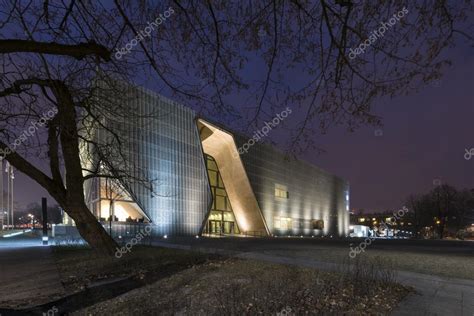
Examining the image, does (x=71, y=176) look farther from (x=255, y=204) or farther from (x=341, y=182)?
(x=341, y=182)

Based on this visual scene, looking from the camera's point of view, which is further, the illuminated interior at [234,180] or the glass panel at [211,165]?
the glass panel at [211,165]

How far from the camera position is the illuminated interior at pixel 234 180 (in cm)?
5116

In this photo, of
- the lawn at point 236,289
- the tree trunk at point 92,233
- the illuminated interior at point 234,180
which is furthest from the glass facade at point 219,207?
the lawn at point 236,289

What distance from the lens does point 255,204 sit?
179 feet

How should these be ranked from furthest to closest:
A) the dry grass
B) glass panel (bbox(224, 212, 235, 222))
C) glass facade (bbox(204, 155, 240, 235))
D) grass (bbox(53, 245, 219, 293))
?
glass panel (bbox(224, 212, 235, 222)) → glass facade (bbox(204, 155, 240, 235)) → grass (bbox(53, 245, 219, 293)) → the dry grass

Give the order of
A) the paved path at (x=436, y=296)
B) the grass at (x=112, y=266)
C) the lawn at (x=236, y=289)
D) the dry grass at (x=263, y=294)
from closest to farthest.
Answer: the dry grass at (x=263, y=294) < the lawn at (x=236, y=289) < the paved path at (x=436, y=296) < the grass at (x=112, y=266)

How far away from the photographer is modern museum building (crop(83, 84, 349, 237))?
122ft

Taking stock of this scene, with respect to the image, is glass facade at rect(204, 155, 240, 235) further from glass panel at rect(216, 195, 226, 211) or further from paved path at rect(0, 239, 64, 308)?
paved path at rect(0, 239, 64, 308)

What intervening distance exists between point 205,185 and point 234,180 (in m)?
9.04

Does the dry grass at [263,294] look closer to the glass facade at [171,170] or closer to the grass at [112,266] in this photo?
the grass at [112,266]

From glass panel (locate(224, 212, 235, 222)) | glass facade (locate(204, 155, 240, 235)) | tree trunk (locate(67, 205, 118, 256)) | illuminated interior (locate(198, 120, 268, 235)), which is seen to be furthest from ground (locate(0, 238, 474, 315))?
glass panel (locate(224, 212, 235, 222))

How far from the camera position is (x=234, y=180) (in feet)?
177

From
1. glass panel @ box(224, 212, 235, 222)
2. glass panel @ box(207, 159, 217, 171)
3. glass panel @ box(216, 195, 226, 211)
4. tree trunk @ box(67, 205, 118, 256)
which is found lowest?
glass panel @ box(224, 212, 235, 222)

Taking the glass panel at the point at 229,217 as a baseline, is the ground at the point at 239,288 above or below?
above
